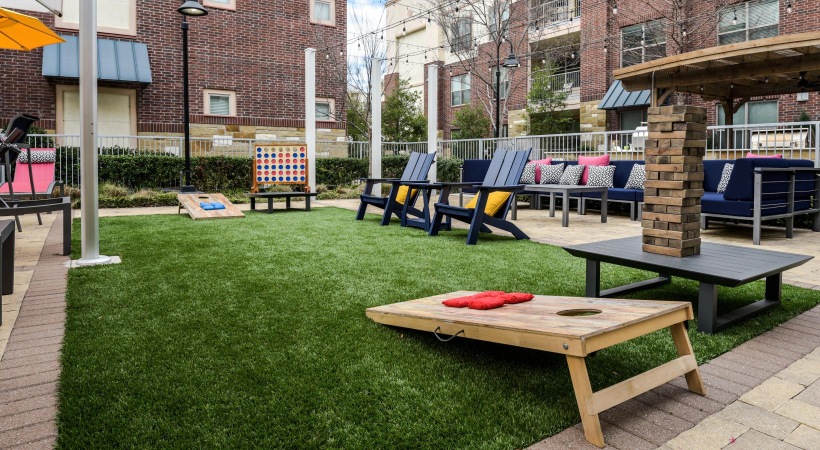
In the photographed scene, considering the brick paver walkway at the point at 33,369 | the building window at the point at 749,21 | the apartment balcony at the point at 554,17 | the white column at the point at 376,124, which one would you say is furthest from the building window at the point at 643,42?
the brick paver walkway at the point at 33,369

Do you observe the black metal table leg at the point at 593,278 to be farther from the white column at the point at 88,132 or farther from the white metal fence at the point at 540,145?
the white metal fence at the point at 540,145

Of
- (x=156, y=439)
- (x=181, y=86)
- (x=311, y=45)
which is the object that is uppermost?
(x=311, y=45)

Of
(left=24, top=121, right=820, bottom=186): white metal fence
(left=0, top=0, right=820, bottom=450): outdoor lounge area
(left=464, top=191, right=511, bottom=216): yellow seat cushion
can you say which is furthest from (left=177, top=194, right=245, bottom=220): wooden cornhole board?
(left=464, top=191, right=511, bottom=216): yellow seat cushion

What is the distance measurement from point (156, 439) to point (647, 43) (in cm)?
2139

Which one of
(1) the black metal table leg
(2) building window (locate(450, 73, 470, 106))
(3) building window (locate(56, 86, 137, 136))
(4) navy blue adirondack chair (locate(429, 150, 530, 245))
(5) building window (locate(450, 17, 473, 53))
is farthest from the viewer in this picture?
(2) building window (locate(450, 73, 470, 106))

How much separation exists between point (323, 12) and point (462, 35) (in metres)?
6.88

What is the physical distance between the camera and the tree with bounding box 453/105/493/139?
2520 centimetres

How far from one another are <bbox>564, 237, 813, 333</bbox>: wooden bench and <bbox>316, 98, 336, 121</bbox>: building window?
55.1ft

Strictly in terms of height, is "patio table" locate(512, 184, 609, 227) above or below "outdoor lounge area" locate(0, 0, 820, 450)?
above

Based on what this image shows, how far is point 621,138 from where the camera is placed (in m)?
12.8

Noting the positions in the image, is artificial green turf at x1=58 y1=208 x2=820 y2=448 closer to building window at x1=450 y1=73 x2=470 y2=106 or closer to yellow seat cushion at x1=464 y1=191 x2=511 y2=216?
yellow seat cushion at x1=464 y1=191 x2=511 y2=216

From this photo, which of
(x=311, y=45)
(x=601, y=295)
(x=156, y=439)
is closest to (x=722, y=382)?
(x=601, y=295)

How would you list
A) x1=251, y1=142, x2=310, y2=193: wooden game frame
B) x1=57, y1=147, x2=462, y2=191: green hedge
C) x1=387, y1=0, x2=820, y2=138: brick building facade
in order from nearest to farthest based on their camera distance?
x1=251, y1=142, x2=310, y2=193: wooden game frame < x1=57, y1=147, x2=462, y2=191: green hedge < x1=387, y1=0, x2=820, y2=138: brick building facade

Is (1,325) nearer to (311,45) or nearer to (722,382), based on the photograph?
(722,382)
